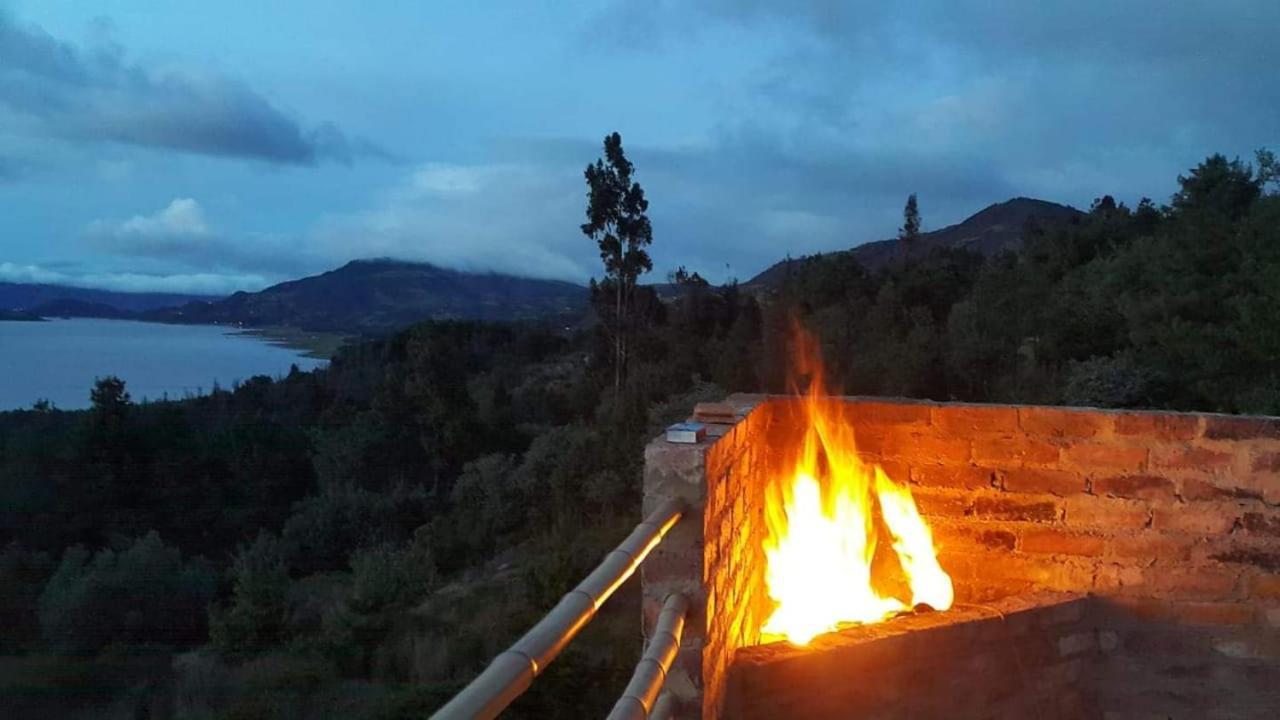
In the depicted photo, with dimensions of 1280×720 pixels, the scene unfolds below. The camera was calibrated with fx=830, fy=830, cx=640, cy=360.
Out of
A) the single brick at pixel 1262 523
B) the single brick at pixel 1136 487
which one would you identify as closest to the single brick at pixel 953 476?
the single brick at pixel 1136 487

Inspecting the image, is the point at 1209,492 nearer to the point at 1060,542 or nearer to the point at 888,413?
the point at 1060,542

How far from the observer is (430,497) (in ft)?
50.3

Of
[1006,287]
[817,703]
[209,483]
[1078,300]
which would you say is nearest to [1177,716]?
[817,703]

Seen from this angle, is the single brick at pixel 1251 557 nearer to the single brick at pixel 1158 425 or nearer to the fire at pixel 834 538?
the single brick at pixel 1158 425

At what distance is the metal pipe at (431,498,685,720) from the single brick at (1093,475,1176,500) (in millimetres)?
2230

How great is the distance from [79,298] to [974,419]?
24.1 metres

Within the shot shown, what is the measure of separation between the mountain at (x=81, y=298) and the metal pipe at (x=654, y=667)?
68.0ft

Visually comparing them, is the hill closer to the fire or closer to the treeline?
the treeline

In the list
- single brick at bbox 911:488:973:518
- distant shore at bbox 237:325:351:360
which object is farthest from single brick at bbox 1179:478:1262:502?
distant shore at bbox 237:325:351:360

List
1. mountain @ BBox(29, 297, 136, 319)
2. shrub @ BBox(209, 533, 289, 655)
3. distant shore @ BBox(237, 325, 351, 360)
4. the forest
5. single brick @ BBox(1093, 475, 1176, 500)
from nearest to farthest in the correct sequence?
single brick @ BBox(1093, 475, 1176, 500)
the forest
shrub @ BBox(209, 533, 289, 655)
mountain @ BBox(29, 297, 136, 319)
distant shore @ BBox(237, 325, 351, 360)

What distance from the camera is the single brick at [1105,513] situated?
3291mm

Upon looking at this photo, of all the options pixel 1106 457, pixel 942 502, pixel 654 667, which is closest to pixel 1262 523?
pixel 1106 457

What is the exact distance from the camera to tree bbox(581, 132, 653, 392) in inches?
632

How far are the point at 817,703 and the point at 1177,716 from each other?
5.33 ft
